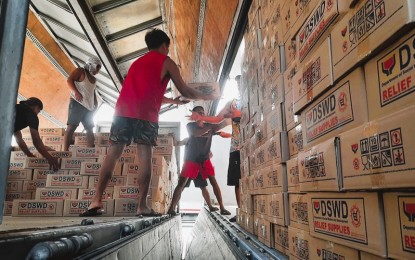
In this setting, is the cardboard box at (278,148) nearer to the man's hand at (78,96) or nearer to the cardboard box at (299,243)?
the cardboard box at (299,243)

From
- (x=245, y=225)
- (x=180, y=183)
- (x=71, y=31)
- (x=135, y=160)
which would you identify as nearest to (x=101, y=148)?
(x=135, y=160)

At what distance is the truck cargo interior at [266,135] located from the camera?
62 centimetres

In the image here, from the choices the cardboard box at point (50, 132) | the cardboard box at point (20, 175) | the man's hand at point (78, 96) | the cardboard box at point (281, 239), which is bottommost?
the cardboard box at point (281, 239)

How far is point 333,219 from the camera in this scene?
2.84 feet

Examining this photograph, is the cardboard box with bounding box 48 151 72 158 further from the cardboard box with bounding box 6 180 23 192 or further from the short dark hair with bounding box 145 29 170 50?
the short dark hair with bounding box 145 29 170 50

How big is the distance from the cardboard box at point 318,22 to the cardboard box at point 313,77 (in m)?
0.03

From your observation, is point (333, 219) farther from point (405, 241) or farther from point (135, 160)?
point (135, 160)

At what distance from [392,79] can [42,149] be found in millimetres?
3523

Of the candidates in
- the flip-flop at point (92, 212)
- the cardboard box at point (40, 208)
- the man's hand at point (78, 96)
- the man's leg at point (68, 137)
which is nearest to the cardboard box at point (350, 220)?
the flip-flop at point (92, 212)

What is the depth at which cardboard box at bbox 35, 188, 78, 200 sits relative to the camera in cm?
304

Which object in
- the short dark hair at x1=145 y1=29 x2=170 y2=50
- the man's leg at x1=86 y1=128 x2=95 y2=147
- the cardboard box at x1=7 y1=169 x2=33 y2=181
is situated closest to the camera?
the short dark hair at x1=145 y1=29 x2=170 y2=50

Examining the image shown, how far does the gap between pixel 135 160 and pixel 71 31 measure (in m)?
2.49

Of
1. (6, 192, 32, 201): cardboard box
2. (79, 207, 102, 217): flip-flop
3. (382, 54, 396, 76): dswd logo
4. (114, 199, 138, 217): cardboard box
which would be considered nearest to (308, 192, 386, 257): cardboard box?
(382, 54, 396, 76): dswd logo

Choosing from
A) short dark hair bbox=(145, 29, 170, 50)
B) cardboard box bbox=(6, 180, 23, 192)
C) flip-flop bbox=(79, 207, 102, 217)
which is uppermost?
short dark hair bbox=(145, 29, 170, 50)
